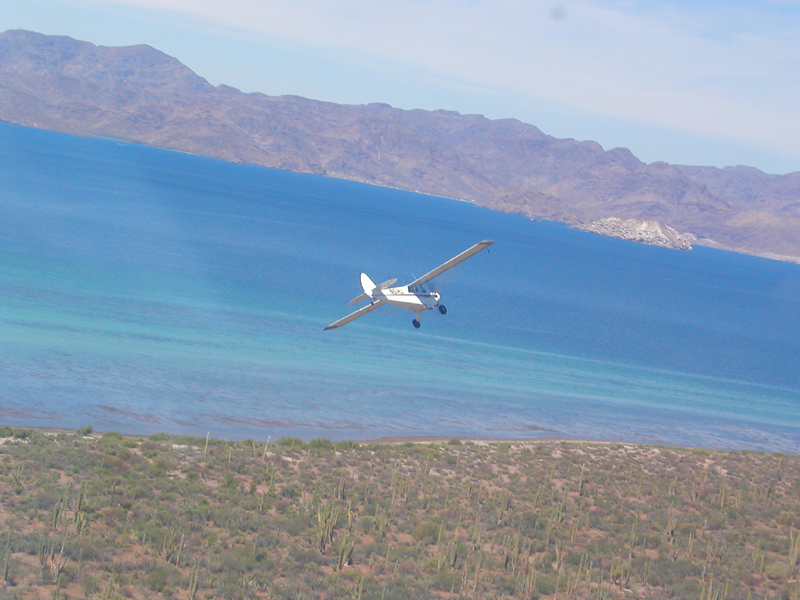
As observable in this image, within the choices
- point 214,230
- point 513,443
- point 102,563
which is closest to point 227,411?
point 513,443

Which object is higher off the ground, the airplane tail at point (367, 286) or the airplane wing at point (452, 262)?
the airplane wing at point (452, 262)

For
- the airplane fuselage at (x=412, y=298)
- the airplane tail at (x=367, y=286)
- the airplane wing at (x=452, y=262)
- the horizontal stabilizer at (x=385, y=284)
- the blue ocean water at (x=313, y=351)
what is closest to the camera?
the airplane wing at (x=452, y=262)

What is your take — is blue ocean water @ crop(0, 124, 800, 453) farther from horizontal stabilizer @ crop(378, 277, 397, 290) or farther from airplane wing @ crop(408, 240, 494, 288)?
airplane wing @ crop(408, 240, 494, 288)

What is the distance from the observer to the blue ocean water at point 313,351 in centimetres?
5050

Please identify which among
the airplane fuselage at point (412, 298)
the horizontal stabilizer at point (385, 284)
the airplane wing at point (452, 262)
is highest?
the airplane wing at point (452, 262)

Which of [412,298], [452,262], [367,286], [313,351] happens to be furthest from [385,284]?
[313,351]

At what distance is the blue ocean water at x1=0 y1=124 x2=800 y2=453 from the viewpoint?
50.5m

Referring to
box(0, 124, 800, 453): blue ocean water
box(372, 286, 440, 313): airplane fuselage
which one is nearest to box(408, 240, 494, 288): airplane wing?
box(372, 286, 440, 313): airplane fuselage

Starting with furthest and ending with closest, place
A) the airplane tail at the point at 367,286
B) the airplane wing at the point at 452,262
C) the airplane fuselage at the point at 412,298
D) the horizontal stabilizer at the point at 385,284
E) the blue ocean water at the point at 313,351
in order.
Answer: the blue ocean water at the point at 313,351
the airplane tail at the point at 367,286
the airplane fuselage at the point at 412,298
the horizontal stabilizer at the point at 385,284
the airplane wing at the point at 452,262

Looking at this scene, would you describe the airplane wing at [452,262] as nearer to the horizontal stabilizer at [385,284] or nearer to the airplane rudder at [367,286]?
the horizontal stabilizer at [385,284]

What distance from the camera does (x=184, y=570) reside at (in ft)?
74.9

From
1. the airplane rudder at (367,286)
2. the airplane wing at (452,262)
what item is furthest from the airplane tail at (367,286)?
the airplane wing at (452,262)

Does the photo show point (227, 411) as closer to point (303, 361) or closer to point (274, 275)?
point (303, 361)

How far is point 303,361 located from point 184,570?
41.8 meters
